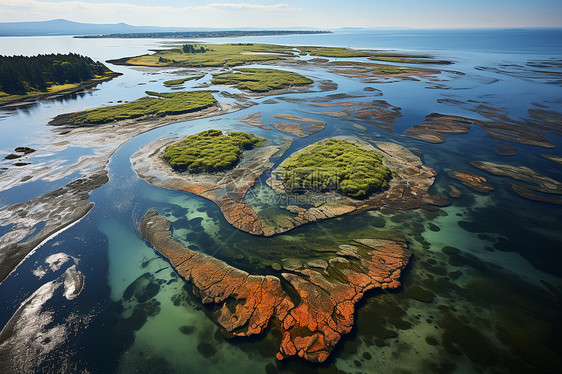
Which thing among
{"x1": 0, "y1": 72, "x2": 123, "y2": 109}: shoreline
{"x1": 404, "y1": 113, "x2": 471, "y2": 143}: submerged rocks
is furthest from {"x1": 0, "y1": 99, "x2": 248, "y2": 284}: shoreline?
{"x1": 404, "y1": 113, "x2": 471, "y2": 143}: submerged rocks

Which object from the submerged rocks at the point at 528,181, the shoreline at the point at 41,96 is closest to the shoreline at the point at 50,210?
the shoreline at the point at 41,96

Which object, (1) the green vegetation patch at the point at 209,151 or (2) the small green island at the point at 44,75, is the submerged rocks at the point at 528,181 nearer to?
(1) the green vegetation patch at the point at 209,151

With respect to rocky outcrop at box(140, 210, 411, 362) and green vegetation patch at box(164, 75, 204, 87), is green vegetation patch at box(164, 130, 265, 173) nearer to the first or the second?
rocky outcrop at box(140, 210, 411, 362)

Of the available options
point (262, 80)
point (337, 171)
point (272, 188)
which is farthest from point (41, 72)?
point (337, 171)

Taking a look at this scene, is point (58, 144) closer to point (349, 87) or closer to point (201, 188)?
point (201, 188)

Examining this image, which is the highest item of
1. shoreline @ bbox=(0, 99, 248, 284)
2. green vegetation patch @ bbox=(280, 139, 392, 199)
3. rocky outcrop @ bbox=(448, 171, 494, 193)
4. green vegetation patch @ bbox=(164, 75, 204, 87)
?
green vegetation patch @ bbox=(164, 75, 204, 87)

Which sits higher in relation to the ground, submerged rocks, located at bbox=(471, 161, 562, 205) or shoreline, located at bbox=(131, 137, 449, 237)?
submerged rocks, located at bbox=(471, 161, 562, 205)

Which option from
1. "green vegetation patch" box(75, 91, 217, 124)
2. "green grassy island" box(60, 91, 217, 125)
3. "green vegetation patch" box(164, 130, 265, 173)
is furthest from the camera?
"green vegetation patch" box(75, 91, 217, 124)
